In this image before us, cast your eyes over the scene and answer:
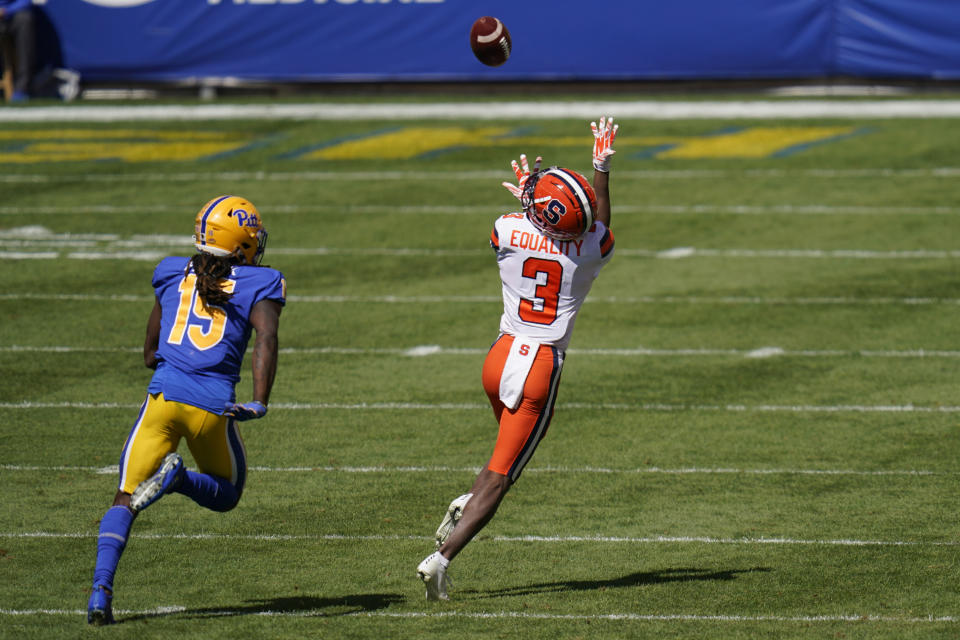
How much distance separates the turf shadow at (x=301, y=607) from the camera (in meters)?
6.28

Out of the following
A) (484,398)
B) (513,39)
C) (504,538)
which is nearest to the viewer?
(504,538)

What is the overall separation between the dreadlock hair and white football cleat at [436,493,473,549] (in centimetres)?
149

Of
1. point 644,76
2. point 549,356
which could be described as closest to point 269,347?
point 549,356

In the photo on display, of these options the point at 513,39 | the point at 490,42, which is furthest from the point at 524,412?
the point at 513,39

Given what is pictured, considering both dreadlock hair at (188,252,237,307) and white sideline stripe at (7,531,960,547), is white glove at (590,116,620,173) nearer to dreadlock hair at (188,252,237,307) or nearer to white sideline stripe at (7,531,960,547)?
dreadlock hair at (188,252,237,307)

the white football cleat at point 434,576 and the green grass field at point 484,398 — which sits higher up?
the white football cleat at point 434,576

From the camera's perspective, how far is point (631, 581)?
6.95m

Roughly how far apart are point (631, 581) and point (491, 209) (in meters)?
10.4

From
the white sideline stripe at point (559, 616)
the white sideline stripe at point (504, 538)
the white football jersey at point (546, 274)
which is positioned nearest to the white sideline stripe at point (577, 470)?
the white sideline stripe at point (504, 538)

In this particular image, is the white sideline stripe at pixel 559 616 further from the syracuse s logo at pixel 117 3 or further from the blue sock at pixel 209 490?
the syracuse s logo at pixel 117 3

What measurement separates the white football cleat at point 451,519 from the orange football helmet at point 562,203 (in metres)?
1.36

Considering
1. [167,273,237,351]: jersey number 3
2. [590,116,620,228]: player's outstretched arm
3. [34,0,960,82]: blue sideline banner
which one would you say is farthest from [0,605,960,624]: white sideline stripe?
[34,0,960,82]: blue sideline banner

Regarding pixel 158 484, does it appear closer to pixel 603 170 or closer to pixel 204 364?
pixel 204 364

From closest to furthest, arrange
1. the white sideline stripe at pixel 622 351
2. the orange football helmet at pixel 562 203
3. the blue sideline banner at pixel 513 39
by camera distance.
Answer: the orange football helmet at pixel 562 203, the white sideline stripe at pixel 622 351, the blue sideline banner at pixel 513 39
